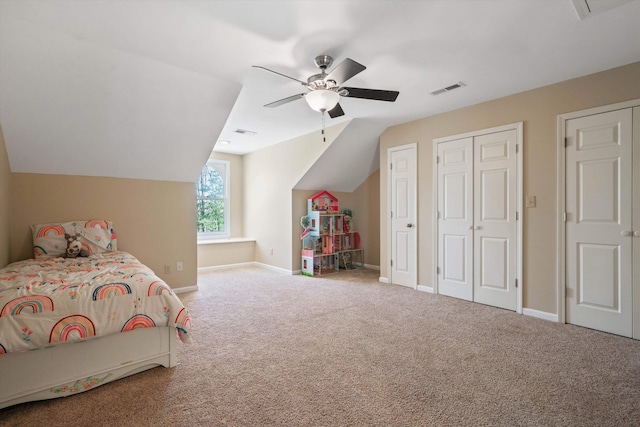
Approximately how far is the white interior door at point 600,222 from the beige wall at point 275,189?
113 inches

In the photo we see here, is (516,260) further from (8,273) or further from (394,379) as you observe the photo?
(8,273)

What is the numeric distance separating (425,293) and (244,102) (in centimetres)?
340

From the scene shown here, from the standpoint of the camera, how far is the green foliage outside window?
6.09 m

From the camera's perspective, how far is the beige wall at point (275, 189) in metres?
5.02

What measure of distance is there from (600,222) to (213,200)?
6.01 metres

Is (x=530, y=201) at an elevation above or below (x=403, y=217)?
above

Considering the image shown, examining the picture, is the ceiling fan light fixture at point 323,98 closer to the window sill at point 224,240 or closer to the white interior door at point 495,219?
the white interior door at point 495,219

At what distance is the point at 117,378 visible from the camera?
203 centimetres

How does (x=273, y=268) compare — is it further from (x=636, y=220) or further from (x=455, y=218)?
(x=636, y=220)

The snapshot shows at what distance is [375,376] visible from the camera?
2.06 meters

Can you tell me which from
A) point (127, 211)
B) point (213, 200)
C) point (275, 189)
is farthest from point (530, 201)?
point (213, 200)

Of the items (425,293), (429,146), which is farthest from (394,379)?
(429,146)

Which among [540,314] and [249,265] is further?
[249,265]

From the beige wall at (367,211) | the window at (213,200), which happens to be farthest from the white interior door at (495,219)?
the window at (213,200)
